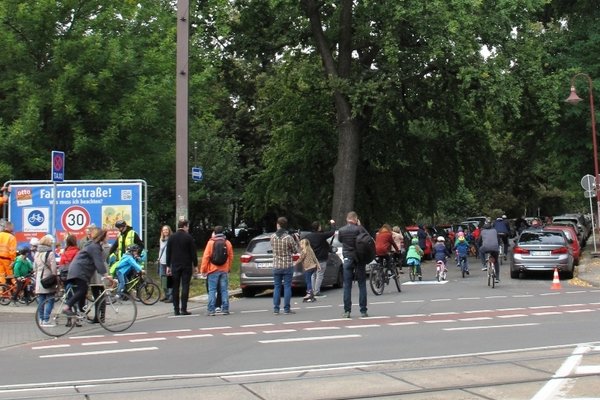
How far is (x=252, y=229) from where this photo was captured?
58.1 meters

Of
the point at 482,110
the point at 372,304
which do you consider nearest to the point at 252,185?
the point at 482,110

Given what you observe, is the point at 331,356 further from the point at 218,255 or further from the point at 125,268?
the point at 125,268

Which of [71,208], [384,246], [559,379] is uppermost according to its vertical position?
[71,208]

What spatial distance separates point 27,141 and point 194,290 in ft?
21.5

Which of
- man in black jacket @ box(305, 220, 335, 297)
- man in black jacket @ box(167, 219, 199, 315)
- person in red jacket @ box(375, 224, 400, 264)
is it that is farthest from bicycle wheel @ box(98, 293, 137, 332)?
person in red jacket @ box(375, 224, 400, 264)

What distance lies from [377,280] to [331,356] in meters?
8.83

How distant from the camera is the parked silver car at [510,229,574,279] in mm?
21531

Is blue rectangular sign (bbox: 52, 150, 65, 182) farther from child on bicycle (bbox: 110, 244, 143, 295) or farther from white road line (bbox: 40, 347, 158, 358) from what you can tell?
white road line (bbox: 40, 347, 158, 358)

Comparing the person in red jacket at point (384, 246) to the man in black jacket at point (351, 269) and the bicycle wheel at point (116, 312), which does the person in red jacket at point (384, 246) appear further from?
the bicycle wheel at point (116, 312)

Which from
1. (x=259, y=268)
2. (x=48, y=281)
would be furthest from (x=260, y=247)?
(x=48, y=281)

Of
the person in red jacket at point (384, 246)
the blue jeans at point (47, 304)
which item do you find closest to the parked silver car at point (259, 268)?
the person in red jacket at point (384, 246)

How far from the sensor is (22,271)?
664 inches

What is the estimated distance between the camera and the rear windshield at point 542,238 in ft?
72.0

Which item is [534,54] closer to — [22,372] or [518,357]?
[518,357]
